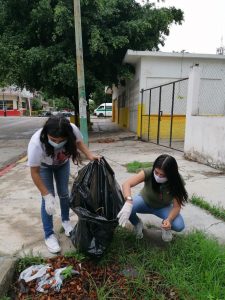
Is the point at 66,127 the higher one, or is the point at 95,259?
the point at 66,127

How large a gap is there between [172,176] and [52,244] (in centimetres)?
133

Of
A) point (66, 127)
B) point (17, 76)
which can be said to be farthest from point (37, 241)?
point (17, 76)

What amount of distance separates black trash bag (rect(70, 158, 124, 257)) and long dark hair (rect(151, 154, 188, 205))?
0.43 m

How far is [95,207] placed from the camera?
2.69m

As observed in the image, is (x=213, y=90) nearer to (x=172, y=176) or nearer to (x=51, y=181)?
(x=172, y=176)

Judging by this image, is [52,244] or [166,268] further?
[52,244]

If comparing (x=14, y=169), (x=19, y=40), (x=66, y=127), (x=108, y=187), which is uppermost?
(x=19, y=40)

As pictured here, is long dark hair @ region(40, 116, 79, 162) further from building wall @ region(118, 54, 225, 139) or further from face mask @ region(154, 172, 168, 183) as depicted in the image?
building wall @ region(118, 54, 225, 139)

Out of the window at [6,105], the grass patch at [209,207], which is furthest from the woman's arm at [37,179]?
the window at [6,105]

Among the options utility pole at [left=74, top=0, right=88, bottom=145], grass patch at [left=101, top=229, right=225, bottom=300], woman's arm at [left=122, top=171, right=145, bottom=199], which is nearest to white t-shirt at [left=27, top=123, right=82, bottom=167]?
woman's arm at [left=122, top=171, right=145, bottom=199]

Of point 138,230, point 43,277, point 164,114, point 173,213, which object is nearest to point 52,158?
point 43,277

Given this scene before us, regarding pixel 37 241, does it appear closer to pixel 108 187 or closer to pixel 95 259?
pixel 95 259

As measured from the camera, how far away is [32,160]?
108 inches

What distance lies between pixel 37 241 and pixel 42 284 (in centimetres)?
79
